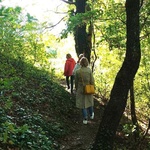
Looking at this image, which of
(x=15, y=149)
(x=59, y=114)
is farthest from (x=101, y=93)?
(x=15, y=149)

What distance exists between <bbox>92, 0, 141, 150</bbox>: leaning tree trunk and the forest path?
111 centimetres

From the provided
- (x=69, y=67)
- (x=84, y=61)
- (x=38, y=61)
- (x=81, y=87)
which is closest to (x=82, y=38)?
(x=69, y=67)

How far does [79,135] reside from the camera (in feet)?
30.4

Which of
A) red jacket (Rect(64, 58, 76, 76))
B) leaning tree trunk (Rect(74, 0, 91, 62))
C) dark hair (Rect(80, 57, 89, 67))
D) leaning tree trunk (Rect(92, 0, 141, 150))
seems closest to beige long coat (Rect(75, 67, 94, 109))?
dark hair (Rect(80, 57, 89, 67))

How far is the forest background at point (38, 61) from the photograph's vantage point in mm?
4997

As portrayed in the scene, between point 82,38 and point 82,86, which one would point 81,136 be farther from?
point 82,38

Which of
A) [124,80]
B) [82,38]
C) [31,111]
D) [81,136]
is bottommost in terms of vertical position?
[81,136]

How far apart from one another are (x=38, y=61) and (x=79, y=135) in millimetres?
3022

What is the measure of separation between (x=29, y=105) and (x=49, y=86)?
377 centimetres

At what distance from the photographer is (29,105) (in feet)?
32.4

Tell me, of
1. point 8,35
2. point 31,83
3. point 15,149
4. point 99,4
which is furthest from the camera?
point 99,4

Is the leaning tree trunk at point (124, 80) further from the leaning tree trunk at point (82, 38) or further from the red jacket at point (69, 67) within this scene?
the leaning tree trunk at point (82, 38)

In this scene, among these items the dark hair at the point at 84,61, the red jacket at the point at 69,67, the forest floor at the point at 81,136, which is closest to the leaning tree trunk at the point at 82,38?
the red jacket at the point at 69,67

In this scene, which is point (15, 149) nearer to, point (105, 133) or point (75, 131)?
point (105, 133)
